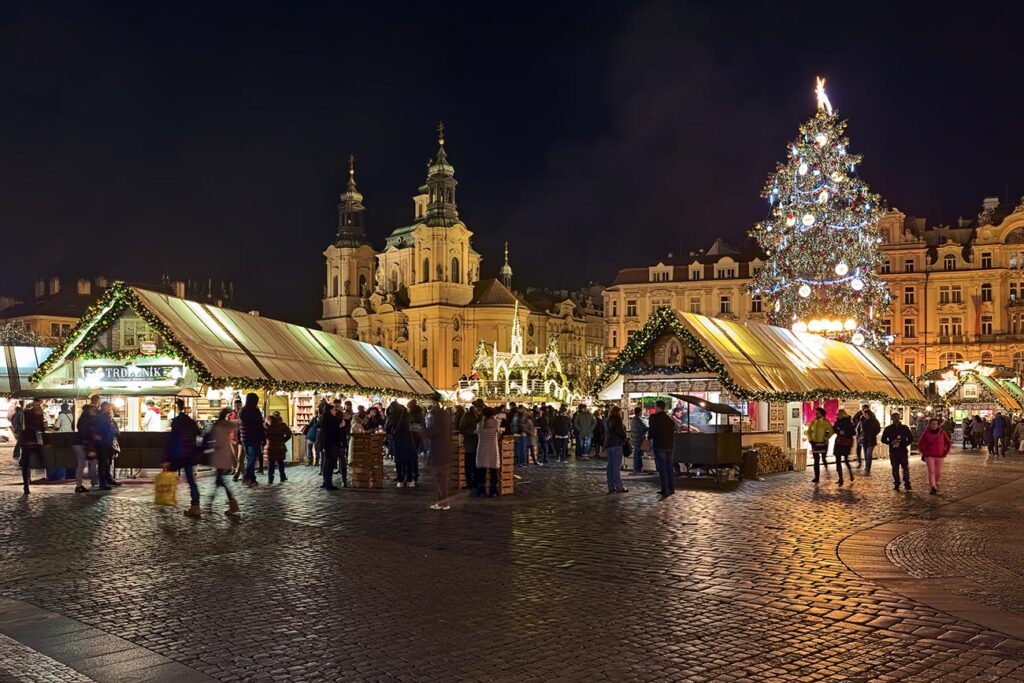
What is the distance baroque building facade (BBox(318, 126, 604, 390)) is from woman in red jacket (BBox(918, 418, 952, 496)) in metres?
72.6

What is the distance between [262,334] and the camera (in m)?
28.6

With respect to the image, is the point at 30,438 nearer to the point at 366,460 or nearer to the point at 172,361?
the point at 172,361

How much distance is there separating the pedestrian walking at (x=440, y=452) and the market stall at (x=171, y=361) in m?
9.82

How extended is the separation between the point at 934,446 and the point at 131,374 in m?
18.3

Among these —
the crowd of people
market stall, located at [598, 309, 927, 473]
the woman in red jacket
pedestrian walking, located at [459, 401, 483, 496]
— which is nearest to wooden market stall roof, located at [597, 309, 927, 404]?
market stall, located at [598, 309, 927, 473]

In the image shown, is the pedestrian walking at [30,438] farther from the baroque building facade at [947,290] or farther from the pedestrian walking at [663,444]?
the baroque building facade at [947,290]

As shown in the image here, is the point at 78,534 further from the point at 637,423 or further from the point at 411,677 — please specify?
the point at 637,423

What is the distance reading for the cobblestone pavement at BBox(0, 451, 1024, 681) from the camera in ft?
22.2

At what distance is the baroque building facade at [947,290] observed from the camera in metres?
74.1

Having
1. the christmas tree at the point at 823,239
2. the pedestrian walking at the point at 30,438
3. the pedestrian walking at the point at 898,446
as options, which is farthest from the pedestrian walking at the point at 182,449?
the christmas tree at the point at 823,239

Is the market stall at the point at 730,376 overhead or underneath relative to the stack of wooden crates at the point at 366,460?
overhead

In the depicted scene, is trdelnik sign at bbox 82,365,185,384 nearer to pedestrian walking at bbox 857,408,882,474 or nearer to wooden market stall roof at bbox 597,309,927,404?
wooden market stall roof at bbox 597,309,927,404

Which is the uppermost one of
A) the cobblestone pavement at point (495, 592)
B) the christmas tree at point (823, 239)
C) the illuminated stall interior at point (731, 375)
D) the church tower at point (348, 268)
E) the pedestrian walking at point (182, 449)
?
the church tower at point (348, 268)

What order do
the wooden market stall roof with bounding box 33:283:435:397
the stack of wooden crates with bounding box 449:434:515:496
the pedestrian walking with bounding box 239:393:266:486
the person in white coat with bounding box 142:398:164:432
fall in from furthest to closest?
the person in white coat with bounding box 142:398:164:432 < the wooden market stall roof with bounding box 33:283:435:397 < the pedestrian walking with bounding box 239:393:266:486 < the stack of wooden crates with bounding box 449:434:515:496
